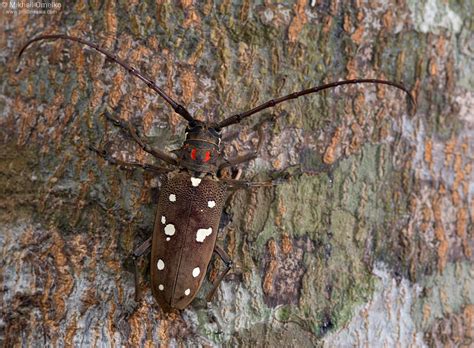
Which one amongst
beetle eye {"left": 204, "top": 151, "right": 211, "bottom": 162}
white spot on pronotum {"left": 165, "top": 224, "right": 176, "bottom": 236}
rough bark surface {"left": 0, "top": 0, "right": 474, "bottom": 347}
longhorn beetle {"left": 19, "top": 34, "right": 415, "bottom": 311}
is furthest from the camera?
beetle eye {"left": 204, "top": 151, "right": 211, "bottom": 162}

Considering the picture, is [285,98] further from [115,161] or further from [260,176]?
[115,161]

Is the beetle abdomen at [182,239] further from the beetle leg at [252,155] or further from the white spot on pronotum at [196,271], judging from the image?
the beetle leg at [252,155]

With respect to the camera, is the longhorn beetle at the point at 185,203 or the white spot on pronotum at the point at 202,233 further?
the white spot on pronotum at the point at 202,233

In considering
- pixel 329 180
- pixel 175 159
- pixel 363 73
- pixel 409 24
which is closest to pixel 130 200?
pixel 175 159

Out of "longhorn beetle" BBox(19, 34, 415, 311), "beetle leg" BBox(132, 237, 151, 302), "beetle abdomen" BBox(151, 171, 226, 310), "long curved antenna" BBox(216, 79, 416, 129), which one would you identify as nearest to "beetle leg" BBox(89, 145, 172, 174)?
"longhorn beetle" BBox(19, 34, 415, 311)

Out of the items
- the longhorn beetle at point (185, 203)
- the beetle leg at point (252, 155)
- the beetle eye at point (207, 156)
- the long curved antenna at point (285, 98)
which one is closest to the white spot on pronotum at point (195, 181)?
the longhorn beetle at point (185, 203)

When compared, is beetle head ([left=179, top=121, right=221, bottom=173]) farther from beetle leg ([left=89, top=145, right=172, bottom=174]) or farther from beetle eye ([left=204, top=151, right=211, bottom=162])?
beetle leg ([left=89, top=145, right=172, bottom=174])
